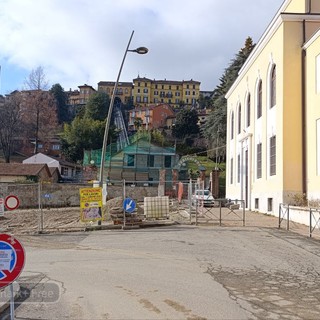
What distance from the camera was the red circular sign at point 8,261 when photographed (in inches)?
230

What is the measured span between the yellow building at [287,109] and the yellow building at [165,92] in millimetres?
125973

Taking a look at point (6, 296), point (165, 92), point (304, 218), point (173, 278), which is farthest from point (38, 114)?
point (165, 92)

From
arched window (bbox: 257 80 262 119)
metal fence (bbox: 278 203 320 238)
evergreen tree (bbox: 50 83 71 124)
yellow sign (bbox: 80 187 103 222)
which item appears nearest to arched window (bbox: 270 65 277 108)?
arched window (bbox: 257 80 262 119)

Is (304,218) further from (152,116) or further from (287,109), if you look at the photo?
(152,116)

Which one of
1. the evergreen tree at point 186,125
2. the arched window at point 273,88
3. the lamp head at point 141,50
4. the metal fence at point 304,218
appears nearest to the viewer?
the metal fence at point 304,218

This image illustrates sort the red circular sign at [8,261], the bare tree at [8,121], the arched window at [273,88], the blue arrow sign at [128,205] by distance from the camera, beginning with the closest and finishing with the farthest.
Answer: the red circular sign at [8,261] → the blue arrow sign at [128,205] → the arched window at [273,88] → the bare tree at [8,121]

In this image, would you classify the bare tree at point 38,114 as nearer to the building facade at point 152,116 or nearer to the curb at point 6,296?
Answer: the building facade at point 152,116

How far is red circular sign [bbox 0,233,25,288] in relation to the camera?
5.84 metres

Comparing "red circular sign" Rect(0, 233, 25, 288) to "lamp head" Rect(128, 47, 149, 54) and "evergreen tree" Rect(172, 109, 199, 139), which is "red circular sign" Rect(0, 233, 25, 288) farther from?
"evergreen tree" Rect(172, 109, 199, 139)

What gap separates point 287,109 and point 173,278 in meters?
19.0

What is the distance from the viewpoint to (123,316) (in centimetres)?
629

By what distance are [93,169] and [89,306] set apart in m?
53.2

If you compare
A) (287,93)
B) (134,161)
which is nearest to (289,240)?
(287,93)

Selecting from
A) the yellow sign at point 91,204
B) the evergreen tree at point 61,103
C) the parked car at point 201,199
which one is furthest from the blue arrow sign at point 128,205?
the evergreen tree at point 61,103
